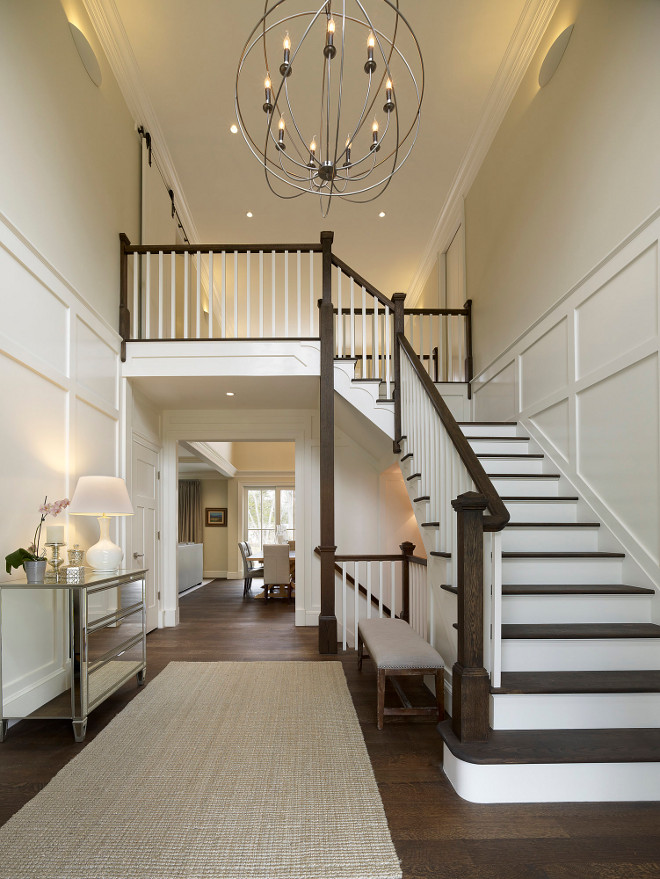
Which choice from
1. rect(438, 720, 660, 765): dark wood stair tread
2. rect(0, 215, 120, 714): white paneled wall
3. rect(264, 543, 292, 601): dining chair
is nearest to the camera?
rect(438, 720, 660, 765): dark wood stair tread

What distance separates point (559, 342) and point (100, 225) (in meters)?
3.61

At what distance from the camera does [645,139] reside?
300cm

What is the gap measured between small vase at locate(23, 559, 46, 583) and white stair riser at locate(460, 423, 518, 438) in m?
3.27

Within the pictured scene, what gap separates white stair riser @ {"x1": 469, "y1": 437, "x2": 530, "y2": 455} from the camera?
446 cm

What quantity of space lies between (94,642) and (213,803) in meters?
1.25

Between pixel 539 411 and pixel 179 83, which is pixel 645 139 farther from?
pixel 179 83

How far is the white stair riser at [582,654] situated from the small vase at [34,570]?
2350 millimetres

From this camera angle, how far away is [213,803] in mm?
2229

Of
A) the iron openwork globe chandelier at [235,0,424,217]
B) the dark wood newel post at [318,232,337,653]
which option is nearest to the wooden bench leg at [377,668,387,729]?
the dark wood newel post at [318,232,337,653]

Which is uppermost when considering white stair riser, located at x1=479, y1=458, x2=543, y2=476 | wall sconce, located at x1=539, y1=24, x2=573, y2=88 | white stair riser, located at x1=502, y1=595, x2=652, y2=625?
wall sconce, located at x1=539, y1=24, x2=573, y2=88

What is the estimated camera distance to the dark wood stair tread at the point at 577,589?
2.94 metres

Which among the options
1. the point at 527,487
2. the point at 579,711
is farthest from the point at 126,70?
the point at 579,711

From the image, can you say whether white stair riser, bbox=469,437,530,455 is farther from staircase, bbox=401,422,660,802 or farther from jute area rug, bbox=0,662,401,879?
jute area rug, bbox=0,662,401,879

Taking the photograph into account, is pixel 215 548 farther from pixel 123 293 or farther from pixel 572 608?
pixel 572 608
